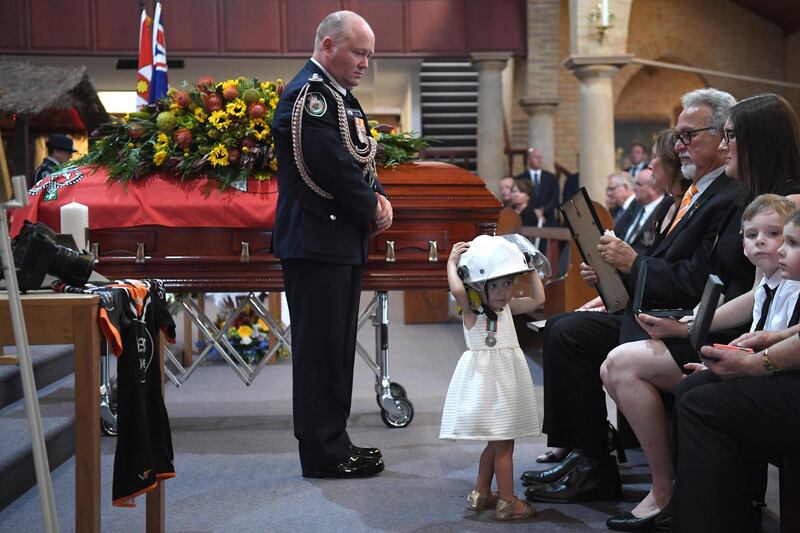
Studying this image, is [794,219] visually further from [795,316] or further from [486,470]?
[486,470]

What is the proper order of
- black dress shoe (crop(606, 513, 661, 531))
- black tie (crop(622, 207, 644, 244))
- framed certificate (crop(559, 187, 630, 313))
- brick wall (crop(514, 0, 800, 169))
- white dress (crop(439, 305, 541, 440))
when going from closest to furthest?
1. black dress shoe (crop(606, 513, 661, 531))
2. white dress (crop(439, 305, 541, 440))
3. framed certificate (crop(559, 187, 630, 313))
4. black tie (crop(622, 207, 644, 244))
5. brick wall (crop(514, 0, 800, 169))

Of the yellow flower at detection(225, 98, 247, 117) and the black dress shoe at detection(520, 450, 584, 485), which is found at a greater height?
the yellow flower at detection(225, 98, 247, 117)

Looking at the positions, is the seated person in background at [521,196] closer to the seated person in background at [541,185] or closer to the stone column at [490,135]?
the seated person in background at [541,185]

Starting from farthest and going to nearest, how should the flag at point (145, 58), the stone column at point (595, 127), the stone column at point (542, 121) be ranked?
the stone column at point (542, 121) < the stone column at point (595, 127) < the flag at point (145, 58)

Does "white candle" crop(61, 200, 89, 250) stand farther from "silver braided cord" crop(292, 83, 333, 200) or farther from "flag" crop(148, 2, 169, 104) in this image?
"flag" crop(148, 2, 169, 104)

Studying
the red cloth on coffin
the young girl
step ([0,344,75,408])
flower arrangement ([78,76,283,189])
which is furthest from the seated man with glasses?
step ([0,344,75,408])

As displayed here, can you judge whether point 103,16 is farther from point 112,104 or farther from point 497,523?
point 497,523

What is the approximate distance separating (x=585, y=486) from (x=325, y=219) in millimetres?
1396

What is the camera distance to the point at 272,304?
24.8ft

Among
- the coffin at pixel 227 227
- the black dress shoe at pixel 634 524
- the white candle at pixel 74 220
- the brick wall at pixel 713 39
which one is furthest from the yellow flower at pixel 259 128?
the brick wall at pixel 713 39

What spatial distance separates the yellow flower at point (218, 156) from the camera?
4.78 m

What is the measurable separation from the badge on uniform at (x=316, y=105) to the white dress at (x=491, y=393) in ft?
3.44

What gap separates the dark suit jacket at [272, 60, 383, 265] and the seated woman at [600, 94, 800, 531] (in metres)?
1.18

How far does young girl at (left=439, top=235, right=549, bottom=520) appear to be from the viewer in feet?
11.4
